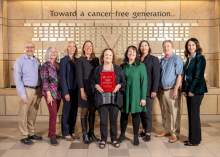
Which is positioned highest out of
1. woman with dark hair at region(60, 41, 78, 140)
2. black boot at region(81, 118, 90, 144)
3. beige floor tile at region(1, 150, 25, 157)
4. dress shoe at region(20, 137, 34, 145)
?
woman with dark hair at region(60, 41, 78, 140)

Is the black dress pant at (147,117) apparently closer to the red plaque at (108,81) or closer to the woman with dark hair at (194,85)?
the woman with dark hair at (194,85)

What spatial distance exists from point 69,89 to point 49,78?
1.43ft

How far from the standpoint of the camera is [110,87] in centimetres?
557

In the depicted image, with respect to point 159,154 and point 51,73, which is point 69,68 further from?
point 159,154

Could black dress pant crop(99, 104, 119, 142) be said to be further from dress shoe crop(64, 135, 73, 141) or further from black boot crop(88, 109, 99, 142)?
dress shoe crop(64, 135, 73, 141)

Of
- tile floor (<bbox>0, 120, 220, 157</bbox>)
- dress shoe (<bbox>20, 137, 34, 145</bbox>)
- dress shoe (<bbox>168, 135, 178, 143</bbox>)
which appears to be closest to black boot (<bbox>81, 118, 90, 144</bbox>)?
tile floor (<bbox>0, 120, 220, 157</bbox>)

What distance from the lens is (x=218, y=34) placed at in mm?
8258

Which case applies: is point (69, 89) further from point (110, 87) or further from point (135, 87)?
point (135, 87)

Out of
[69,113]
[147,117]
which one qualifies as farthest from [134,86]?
[69,113]

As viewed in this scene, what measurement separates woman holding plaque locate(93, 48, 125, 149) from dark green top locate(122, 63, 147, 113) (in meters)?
0.12

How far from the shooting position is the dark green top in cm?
567

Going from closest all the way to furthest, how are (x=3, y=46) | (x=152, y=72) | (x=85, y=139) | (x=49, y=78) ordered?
(x=49, y=78), (x=85, y=139), (x=152, y=72), (x=3, y=46)

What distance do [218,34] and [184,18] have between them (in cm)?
87

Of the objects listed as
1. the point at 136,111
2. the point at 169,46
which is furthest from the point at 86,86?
the point at 169,46
